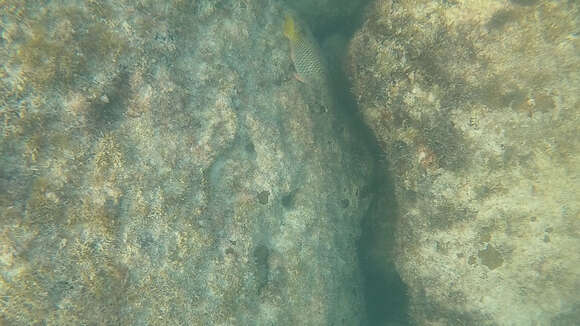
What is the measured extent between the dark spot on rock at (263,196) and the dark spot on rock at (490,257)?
2283mm

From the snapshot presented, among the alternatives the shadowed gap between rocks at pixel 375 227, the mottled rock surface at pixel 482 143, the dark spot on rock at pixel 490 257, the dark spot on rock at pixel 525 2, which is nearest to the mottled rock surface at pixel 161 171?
the shadowed gap between rocks at pixel 375 227

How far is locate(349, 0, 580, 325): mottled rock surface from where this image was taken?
9.19 feet

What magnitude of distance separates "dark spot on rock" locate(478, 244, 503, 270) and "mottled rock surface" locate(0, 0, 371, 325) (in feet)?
5.00

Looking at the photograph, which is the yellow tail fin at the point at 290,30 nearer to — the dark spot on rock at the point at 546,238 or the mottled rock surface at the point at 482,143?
the mottled rock surface at the point at 482,143

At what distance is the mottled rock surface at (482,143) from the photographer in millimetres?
2801

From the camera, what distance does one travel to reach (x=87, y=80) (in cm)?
236

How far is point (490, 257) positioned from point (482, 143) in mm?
1217

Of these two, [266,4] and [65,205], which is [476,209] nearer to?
[266,4]

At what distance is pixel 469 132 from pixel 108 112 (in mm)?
3169

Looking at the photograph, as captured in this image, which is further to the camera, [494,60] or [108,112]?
[494,60]

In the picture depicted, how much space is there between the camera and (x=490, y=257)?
10.8 feet

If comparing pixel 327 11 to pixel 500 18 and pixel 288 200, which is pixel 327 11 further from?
pixel 288 200

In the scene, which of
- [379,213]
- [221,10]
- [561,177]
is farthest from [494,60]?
[221,10]

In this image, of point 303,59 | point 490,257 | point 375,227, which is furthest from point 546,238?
point 303,59
